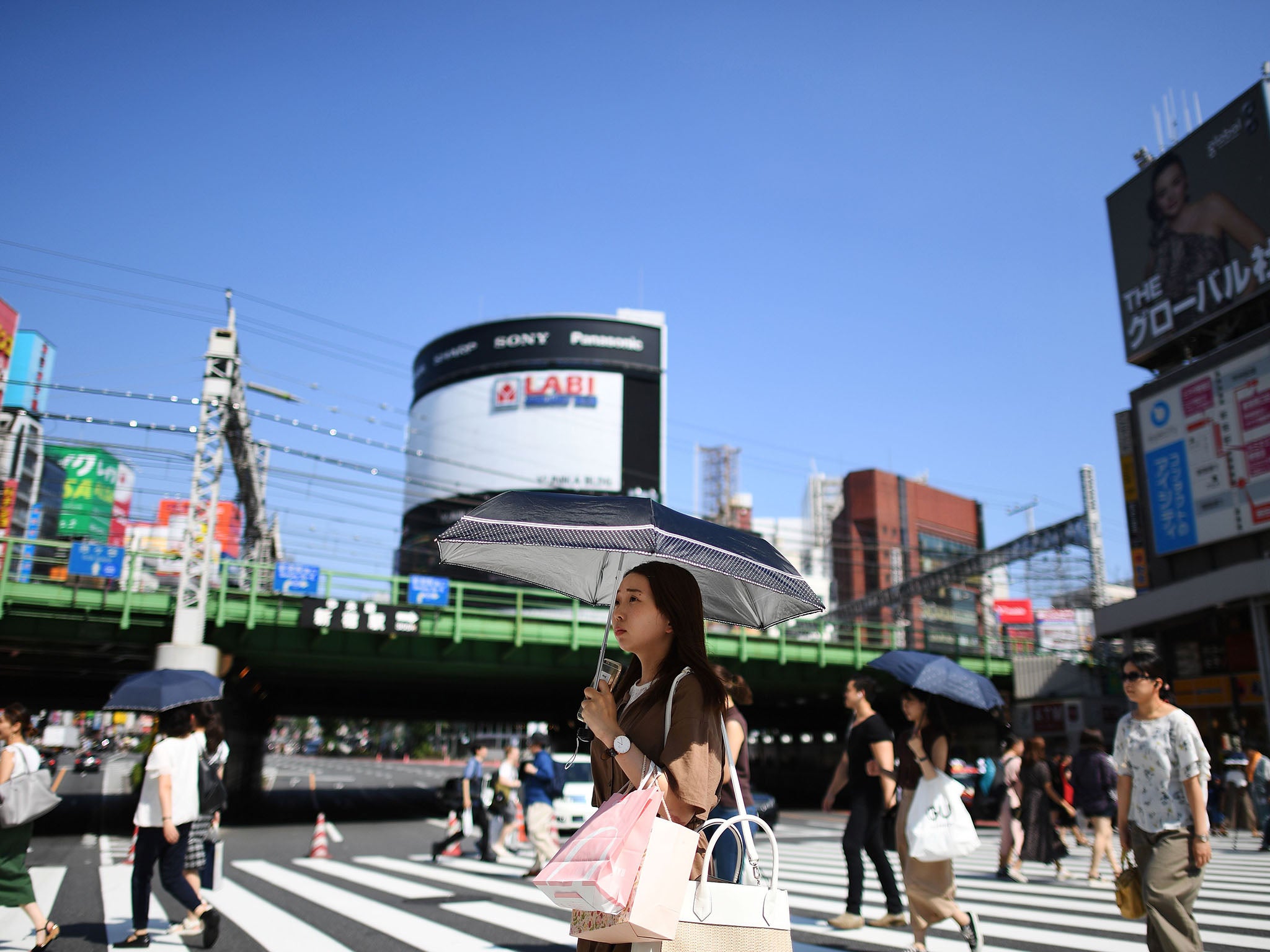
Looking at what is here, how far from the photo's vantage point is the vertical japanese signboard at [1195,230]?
25.3 metres

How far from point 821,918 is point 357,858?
8.49 metres

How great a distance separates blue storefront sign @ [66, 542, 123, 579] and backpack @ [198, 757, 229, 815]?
15462mm

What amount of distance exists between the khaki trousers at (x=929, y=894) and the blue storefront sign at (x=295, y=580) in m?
20.0

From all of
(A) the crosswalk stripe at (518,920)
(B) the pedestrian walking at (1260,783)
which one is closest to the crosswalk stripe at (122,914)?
(A) the crosswalk stripe at (518,920)

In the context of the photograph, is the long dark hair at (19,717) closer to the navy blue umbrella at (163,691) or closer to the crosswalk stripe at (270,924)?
the navy blue umbrella at (163,691)

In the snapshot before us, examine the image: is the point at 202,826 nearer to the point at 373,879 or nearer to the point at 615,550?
the point at 373,879

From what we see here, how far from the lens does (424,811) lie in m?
28.8

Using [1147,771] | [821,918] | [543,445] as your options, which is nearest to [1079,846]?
[821,918]

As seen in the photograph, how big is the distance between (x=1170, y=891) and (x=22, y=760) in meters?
6.59

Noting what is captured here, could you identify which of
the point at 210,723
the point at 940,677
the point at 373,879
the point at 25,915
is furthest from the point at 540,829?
the point at 940,677

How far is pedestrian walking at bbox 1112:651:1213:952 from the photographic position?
174 inches

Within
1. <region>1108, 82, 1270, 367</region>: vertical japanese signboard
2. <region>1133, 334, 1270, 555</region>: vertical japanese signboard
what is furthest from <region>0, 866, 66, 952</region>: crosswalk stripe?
<region>1108, 82, 1270, 367</region>: vertical japanese signboard

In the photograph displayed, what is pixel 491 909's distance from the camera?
825 cm

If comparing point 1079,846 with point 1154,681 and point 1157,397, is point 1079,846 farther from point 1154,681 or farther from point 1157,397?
point 1157,397
